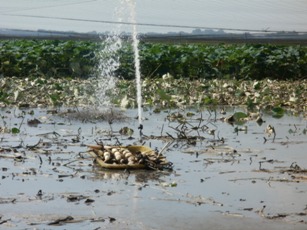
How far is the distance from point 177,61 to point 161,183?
15.5 m

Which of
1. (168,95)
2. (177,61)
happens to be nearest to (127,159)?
(168,95)

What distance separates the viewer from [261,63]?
72.4 feet

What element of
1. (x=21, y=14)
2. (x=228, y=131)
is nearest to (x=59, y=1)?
(x=21, y=14)

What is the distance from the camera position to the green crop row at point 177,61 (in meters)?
21.8

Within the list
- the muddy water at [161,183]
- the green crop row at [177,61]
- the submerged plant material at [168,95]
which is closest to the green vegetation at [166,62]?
the green crop row at [177,61]

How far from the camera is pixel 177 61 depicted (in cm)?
2217

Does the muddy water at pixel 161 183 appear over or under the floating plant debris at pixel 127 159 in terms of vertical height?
under

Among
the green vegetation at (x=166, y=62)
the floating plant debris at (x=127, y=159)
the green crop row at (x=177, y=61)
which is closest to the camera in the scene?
the floating plant debris at (x=127, y=159)

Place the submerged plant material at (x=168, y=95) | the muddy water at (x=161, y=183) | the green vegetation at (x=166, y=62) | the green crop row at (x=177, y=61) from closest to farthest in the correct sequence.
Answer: the muddy water at (x=161, y=183) < the submerged plant material at (x=168, y=95) < the green vegetation at (x=166, y=62) < the green crop row at (x=177, y=61)

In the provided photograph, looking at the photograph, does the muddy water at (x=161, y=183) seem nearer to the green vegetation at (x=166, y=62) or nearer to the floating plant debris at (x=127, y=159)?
the floating plant debris at (x=127, y=159)

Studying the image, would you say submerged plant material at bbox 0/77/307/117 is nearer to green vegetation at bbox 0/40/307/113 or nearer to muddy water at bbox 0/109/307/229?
green vegetation at bbox 0/40/307/113

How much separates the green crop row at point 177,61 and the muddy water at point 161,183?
37.8 ft

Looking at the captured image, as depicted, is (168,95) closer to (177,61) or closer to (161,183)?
(161,183)

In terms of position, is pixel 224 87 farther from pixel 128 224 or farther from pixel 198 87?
pixel 128 224
